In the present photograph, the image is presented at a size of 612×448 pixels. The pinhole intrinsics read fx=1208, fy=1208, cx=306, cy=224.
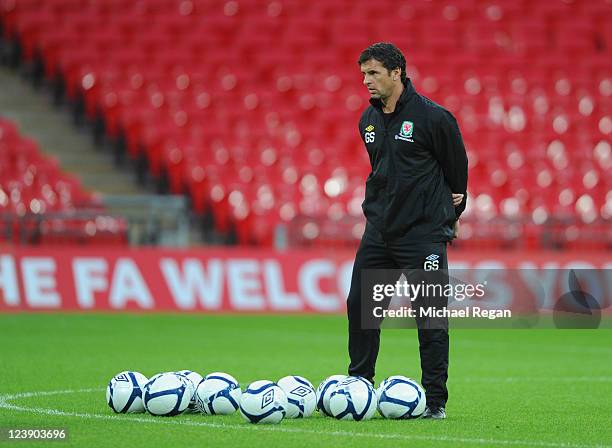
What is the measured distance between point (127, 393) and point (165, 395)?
0.91 ft

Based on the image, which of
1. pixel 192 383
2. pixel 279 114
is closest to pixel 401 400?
pixel 192 383

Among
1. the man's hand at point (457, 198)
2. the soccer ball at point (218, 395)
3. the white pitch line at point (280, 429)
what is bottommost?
the white pitch line at point (280, 429)

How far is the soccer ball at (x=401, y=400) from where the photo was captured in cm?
690

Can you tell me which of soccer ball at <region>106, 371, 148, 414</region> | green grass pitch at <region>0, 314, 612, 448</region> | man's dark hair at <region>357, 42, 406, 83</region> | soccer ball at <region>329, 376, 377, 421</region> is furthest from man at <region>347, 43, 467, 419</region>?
soccer ball at <region>106, 371, 148, 414</region>

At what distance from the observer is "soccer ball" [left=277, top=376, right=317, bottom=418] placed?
6.89 meters

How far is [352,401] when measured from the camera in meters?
6.85

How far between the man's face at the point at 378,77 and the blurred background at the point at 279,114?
9.79m

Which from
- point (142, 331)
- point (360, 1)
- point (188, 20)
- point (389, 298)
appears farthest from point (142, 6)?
point (389, 298)

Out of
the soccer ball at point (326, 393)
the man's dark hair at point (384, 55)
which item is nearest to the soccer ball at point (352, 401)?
the soccer ball at point (326, 393)

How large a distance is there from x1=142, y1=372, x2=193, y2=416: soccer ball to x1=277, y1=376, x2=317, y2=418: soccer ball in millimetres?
564

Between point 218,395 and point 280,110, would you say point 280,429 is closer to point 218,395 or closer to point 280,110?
point 218,395

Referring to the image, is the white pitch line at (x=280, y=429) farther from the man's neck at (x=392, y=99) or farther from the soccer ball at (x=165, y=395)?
the man's neck at (x=392, y=99)

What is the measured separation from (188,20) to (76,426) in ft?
56.3

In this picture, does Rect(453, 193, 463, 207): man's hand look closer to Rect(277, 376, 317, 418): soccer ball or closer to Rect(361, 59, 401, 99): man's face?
Rect(361, 59, 401, 99): man's face
